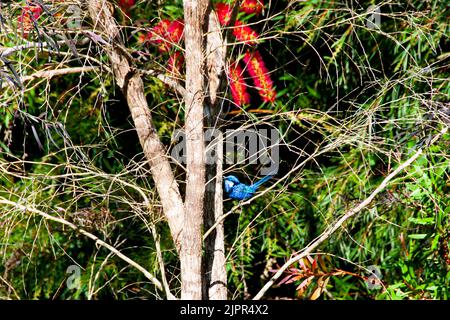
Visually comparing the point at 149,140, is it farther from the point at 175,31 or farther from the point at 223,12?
the point at 223,12

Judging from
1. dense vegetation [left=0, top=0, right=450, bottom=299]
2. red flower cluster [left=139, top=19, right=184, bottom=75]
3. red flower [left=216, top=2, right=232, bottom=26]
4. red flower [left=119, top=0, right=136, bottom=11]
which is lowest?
dense vegetation [left=0, top=0, right=450, bottom=299]

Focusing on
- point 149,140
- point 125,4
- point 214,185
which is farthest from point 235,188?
point 125,4

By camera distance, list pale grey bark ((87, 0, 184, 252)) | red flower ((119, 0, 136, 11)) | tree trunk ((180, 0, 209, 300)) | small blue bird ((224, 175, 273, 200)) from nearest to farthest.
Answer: tree trunk ((180, 0, 209, 300)), pale grey bark ((87, 0, 184, 252)), small blue bird ((224, 175, 273, 200)), red flower ((119, 0, 136, 11))

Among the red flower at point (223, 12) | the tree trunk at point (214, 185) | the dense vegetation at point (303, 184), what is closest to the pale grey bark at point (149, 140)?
the tree trunk at point (214, 185)

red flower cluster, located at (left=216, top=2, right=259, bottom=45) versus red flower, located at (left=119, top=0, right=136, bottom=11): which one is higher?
red flower, located at (left=119, top=0, right=136, bottom=11)

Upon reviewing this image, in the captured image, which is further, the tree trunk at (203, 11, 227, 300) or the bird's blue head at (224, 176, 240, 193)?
the bird's blue head at (224, 176, 240, 193)

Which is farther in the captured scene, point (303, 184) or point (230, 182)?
point (303, 184)

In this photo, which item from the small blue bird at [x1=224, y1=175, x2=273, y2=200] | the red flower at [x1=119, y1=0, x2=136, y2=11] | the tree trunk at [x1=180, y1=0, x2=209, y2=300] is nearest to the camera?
the tree trunk at [x1=180, y1=0, x2=209, y2=300]

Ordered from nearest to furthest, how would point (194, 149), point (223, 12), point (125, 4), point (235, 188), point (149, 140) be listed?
point (194, 149), point (149, 140), point (235, 188), point (125, 4), point (223, 12)

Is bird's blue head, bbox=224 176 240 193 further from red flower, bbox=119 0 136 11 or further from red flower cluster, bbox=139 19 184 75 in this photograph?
red flower, bbox=119 0 136 11

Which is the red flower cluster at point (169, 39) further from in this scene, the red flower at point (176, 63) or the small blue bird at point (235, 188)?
the small blue bird at point (235, 188)

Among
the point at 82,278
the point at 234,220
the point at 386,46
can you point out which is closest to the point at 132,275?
the point at 82,278

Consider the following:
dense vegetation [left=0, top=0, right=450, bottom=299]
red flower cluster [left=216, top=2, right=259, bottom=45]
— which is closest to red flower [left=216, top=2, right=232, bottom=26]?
red flower cluster [left=216, top=2, right=259, bottom=45]

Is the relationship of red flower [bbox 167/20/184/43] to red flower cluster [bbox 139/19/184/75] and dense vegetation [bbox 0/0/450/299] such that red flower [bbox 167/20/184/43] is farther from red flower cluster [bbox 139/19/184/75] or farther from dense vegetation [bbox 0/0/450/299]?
dense vegetation [bbox 0/0/450/299]
